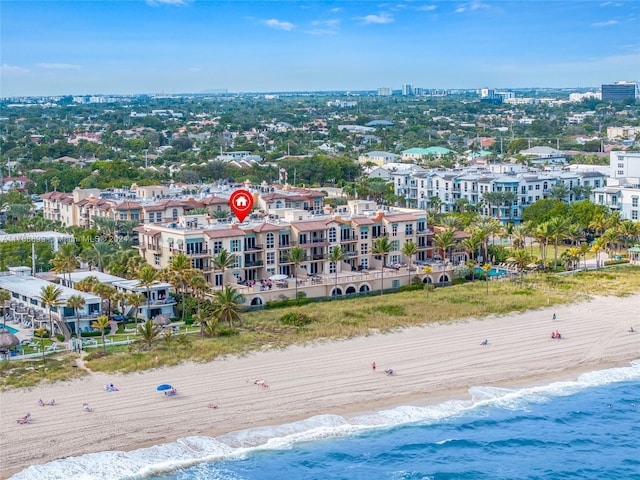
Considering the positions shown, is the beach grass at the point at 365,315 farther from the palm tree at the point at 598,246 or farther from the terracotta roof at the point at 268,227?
the terracotta roof at the point at 268,227

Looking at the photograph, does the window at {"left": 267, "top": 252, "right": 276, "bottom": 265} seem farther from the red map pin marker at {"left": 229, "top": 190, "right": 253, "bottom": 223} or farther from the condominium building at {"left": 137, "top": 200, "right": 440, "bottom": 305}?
the red map pin marker at {"left": 229, "top": 190, "right": 253, "bottom": 223}

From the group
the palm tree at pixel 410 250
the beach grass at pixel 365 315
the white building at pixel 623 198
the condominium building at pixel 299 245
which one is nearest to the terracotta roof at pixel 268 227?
the condominium building at pixel 299 245

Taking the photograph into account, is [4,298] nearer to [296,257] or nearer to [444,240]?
[296,257]

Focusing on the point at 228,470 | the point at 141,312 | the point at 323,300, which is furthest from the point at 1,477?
the point at 323,300

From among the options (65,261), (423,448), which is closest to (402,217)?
(65,261)

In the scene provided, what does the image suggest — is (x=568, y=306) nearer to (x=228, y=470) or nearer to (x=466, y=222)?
(x=466, y=222)
